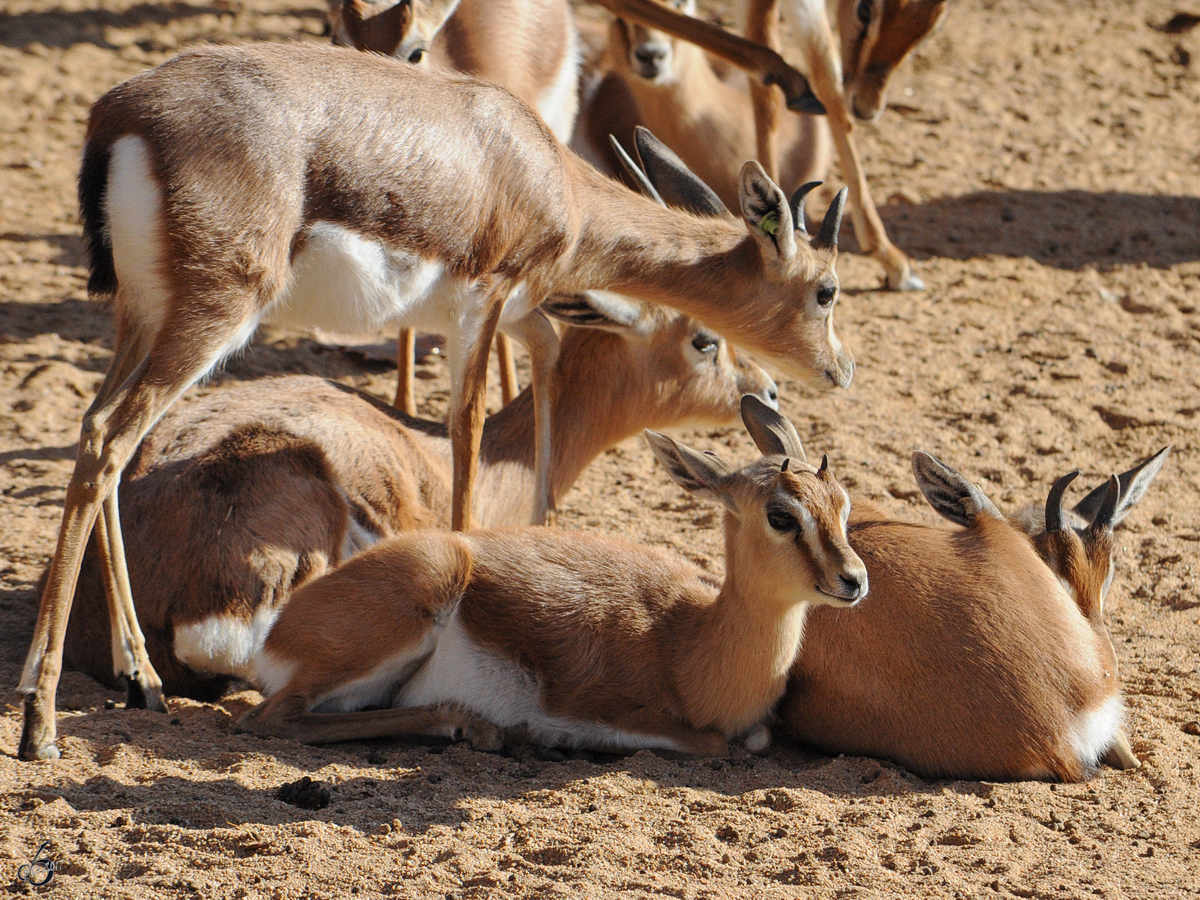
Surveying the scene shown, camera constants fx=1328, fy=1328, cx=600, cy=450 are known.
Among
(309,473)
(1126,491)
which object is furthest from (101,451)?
(1126,491)

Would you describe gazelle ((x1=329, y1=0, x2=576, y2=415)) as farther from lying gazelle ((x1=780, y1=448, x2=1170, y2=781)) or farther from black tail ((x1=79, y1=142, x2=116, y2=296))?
lying gazelle ((x1=780, y1=448, x2=1170, y2=781))

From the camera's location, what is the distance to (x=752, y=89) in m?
8.59

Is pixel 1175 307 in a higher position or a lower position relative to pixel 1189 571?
higher

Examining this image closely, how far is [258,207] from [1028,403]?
442 centimetres

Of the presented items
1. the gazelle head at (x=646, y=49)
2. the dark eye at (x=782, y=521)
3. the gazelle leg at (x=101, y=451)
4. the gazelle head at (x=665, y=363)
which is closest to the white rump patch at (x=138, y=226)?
the gazelle leg at (x=101, y=451)

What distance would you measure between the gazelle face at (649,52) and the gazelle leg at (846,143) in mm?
793

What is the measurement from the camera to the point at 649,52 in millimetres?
8414

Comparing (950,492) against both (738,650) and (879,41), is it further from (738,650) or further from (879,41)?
(879,41)

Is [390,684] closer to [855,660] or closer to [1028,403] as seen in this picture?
[855,660]

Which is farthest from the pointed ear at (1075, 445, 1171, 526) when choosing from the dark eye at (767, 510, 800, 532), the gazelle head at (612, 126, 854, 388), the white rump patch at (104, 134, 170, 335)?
the white rump patch at (104, 134, 170, 335)

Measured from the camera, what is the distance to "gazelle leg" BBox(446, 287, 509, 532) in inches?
195

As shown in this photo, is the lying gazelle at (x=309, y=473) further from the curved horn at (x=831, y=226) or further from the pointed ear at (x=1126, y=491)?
the pointed ear at (x=1126, y=491)

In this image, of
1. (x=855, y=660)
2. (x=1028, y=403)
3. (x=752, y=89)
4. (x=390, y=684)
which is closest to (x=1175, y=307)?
(x=1028, y=403)

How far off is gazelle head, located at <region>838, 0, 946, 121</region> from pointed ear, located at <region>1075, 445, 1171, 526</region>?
14.9ft
